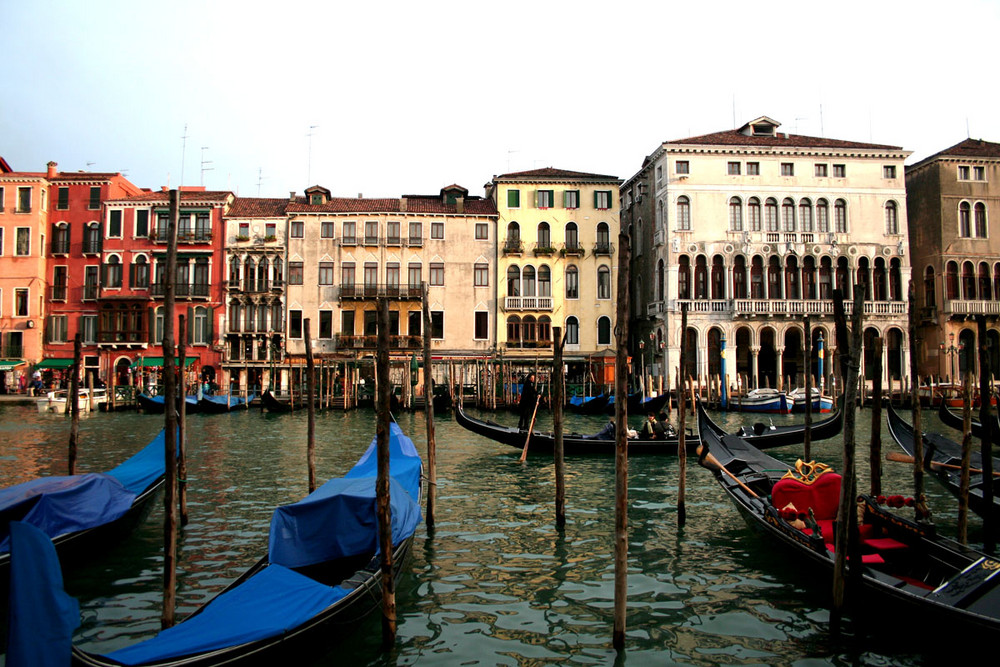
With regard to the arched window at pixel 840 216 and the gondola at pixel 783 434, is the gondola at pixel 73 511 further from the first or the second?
the arched window at pixel 840 216

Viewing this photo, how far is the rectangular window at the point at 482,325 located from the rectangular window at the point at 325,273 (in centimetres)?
558

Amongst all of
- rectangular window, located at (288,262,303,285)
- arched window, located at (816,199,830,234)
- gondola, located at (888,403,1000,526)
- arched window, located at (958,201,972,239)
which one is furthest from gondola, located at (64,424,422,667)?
arched window, located at (958,201,972,239)

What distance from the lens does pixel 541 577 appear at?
5863 millimetres

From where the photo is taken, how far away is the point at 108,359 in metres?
28.7

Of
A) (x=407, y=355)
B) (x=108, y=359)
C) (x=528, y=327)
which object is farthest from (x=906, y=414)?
(x=108, y=359)

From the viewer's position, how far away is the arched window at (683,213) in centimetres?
2727

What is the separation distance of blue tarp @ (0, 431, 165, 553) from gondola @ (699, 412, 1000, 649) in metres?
5.41

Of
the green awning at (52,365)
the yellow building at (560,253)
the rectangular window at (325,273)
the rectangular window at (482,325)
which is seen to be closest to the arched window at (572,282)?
the yellow building at (560,253)

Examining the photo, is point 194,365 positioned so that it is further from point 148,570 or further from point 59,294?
point 148,570

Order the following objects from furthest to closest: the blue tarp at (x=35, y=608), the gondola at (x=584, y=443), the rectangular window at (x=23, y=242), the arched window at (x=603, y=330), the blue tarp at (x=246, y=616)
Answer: the rectangular window at (x=23, y=242) → the arched window at (x=603, y=330) → the gondola at (x=584, y=443) → the blue tarp at (x=246, y=616) → the blue tarp at (x=35, y=608)

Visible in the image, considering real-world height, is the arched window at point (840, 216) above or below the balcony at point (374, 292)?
above

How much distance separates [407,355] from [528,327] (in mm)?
4621

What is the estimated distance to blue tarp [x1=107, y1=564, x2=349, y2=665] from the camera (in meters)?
3.32

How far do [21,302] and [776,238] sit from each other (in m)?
28.4
